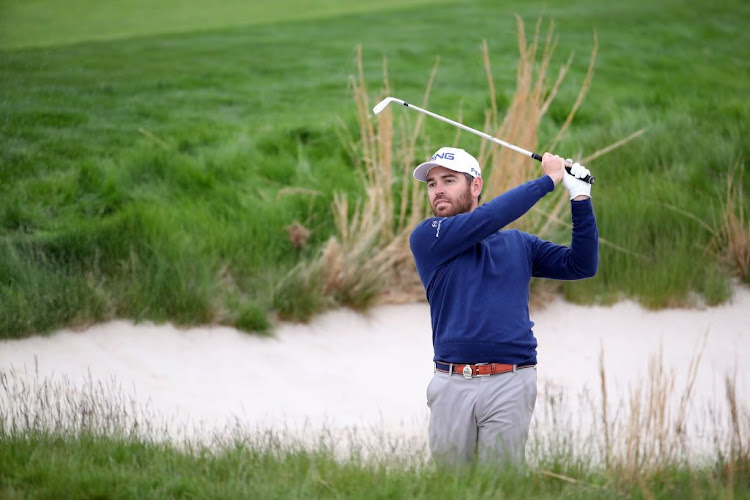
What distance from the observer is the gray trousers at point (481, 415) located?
4523 millimetres

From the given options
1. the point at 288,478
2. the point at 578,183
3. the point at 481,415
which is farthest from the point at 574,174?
the point at 288,478

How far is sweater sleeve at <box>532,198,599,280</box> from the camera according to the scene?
4668 millimetres

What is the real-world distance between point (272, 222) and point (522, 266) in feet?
14.4

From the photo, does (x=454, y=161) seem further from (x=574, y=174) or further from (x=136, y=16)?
(x=136, y=16)

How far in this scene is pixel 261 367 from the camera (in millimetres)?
7883

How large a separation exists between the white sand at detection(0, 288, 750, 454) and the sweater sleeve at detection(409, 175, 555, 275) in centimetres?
246

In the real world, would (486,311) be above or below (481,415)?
above

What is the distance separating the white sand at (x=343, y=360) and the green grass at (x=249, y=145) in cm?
19

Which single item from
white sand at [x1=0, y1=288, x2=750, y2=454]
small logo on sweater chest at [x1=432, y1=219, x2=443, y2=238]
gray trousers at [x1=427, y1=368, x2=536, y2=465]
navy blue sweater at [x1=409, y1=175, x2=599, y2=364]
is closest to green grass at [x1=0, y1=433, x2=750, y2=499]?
gray trousers at [x1=427, y1=368, x2=536, y2=465]

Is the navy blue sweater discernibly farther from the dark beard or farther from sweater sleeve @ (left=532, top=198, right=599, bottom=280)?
the dark beard

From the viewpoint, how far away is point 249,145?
10.1 m

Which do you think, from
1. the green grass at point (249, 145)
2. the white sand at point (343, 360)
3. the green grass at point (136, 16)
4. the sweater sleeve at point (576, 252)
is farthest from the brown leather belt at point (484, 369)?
the green grass at point (136, 16)

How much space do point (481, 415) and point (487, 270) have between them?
2.13 ft

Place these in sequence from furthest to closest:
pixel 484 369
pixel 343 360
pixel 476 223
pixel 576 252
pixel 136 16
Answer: pixel 136 16 < pixel 343 360 < pixel 576 252 < pixel 484 369 < pixel 476 223
